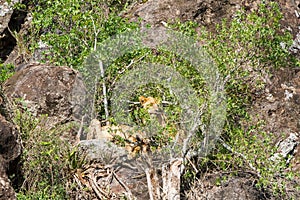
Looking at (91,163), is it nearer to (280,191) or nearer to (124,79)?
(124,79)

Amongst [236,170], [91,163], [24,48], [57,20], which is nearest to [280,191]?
[236,170]

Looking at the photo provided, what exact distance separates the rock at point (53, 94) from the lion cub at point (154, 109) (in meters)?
0.84

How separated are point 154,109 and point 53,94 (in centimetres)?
139

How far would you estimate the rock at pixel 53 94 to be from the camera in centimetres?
782

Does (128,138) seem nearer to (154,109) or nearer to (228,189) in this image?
(154,109)

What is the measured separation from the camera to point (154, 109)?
7.50 meters

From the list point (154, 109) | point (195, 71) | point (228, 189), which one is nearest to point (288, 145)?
point (228, 189)

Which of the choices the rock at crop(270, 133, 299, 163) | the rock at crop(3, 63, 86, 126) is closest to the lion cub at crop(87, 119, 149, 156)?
the rock at crop(3, 63, 86, 126)

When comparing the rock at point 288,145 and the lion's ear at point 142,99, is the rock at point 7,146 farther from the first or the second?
the rock at point 288,145

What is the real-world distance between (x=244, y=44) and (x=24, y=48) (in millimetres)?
4140

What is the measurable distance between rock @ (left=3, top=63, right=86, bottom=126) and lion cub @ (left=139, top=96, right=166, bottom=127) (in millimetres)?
835

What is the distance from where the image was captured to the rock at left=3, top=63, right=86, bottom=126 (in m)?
7.82

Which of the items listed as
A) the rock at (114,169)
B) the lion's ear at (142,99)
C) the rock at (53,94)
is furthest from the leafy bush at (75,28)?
the rock at (114,169)

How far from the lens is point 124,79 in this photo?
7883mm
